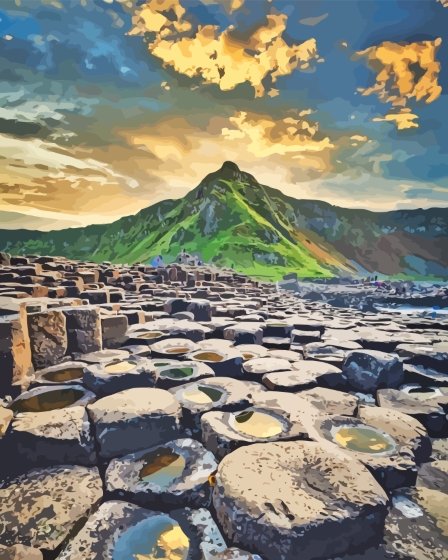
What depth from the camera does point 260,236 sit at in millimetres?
78125

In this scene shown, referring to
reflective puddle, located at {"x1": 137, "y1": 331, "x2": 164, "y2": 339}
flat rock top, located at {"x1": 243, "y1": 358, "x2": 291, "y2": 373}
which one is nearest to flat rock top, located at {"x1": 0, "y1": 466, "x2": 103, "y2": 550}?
flat rock top, located at {"x1": 243, "y1": 358, "x2": 291, "y2": 373}

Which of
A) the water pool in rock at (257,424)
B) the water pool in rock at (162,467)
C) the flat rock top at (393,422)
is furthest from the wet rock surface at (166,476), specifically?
the flat rock top at (393,422)

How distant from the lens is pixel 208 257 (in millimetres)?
65312

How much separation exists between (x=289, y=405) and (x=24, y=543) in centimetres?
150

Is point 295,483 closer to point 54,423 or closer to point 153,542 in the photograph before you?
point 153,542

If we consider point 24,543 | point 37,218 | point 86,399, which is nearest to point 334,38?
point 86,399

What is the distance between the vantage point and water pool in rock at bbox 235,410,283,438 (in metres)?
1.75

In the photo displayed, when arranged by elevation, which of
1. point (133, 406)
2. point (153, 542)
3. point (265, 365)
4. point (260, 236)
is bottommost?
point (153, 542)

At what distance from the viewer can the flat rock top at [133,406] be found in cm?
176

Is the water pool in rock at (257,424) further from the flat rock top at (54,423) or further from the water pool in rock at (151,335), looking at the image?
the water pool in rock at (151,335)

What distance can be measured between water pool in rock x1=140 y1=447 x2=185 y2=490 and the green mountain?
5712 centimetres

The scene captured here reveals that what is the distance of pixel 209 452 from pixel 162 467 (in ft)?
0.83

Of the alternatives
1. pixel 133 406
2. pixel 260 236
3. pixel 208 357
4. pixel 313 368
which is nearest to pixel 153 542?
pixel 133 406

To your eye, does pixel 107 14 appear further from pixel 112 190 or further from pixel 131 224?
pixel 131 224
